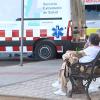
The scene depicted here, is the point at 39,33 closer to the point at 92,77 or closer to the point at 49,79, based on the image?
the point at 49,79

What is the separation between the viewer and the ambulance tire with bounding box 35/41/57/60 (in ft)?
55.2

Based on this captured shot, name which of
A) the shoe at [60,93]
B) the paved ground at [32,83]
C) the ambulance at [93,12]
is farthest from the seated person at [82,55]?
the ambulance at [93,12]

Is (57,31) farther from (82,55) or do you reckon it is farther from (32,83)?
(82,55)

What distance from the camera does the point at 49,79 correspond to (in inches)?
452

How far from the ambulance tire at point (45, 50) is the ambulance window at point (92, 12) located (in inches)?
240

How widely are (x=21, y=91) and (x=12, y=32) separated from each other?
720 cm

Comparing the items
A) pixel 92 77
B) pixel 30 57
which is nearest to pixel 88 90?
pixel 92 77

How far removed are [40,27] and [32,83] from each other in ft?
19.8

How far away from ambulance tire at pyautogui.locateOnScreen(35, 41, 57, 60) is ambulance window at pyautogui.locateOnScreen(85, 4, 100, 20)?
6103 millimetres

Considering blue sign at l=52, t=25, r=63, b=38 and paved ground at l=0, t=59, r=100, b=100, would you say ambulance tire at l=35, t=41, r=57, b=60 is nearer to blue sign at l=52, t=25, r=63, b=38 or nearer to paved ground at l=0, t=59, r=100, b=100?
blue sign at l=52, t=25, r=63, b=38

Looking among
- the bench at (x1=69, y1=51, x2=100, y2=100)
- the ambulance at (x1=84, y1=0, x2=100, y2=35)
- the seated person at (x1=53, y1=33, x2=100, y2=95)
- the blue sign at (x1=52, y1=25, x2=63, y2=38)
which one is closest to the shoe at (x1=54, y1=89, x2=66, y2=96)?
the seated person at (x1=53, y1=33, x2=100, y2=95)

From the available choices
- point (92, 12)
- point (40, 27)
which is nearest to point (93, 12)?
point (92, 12)

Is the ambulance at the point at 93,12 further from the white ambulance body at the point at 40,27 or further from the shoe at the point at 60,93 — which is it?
the shoe at the point at 60,93

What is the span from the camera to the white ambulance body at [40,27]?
54.7 feet
